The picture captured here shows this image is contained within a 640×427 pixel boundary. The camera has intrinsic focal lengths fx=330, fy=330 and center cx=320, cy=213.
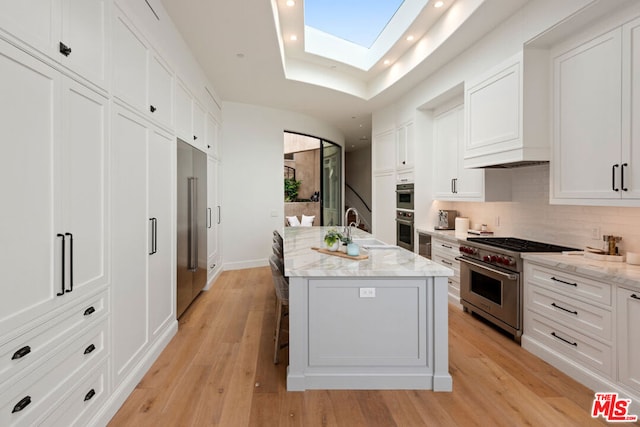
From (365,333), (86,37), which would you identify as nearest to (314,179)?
(365,333)

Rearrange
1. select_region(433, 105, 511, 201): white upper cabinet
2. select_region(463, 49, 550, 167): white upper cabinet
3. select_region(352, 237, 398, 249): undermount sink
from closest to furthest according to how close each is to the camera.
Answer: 1. select_region(463, 49, 550, 167): white upper cabinet
2. select_region(352, 237, 398, 249): undermount sink
3. select_region(433, 105, 511, 201): white upper cabinet

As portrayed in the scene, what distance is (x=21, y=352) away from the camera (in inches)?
50.8

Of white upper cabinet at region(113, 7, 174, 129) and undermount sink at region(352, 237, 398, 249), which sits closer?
white upper cabinet at region(113, 7, 174, 129)

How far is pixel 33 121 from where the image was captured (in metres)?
1.34

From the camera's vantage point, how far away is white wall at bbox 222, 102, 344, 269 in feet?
19.6

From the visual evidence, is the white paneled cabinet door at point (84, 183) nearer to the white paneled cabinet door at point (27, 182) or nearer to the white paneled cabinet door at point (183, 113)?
the white paneled cabinet door at point (27, 182)

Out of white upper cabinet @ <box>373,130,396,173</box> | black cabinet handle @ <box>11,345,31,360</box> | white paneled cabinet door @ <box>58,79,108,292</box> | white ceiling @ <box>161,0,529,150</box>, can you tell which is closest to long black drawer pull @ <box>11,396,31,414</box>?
black cabinet handle @ <box>11,345,31,360</box>

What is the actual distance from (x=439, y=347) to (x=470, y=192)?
91.9 inches

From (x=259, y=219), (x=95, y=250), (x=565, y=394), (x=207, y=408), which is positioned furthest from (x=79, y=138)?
(x=259, y=219)

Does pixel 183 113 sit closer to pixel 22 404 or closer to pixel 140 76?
pixel 140 76

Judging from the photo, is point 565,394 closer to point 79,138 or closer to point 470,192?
point 470,192

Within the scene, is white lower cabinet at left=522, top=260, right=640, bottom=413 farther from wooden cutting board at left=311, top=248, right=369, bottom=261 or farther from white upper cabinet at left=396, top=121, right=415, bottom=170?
white upper cabinet at left=396, top=121, right=415, bottom=170

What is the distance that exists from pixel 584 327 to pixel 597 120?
1502mm

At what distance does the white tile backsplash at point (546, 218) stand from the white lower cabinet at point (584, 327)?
594mm
